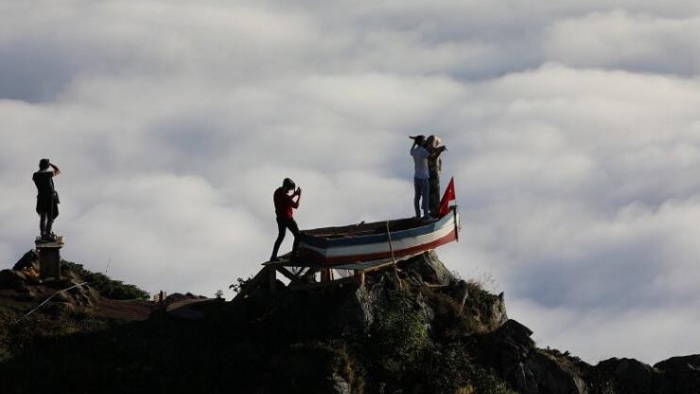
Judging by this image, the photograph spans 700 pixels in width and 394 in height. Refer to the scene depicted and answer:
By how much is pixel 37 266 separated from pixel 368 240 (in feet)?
39.0

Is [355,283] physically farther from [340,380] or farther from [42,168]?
[42,168]

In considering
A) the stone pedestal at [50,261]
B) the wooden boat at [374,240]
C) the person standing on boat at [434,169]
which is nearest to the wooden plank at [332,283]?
the wooden boat at [374,240]

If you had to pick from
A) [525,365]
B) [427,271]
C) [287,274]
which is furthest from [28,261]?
[525,365]

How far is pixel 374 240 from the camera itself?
4388 cm

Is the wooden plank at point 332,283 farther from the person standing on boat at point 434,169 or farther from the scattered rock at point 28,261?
the scattered rock at point 28,261

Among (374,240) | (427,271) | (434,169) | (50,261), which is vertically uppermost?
(434,169)

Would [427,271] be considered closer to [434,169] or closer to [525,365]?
[434,169]

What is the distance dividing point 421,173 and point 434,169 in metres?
0.97

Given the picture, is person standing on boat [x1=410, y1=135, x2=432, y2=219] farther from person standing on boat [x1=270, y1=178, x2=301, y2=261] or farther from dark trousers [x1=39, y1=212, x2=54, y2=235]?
dark trousers [x1=39, y1=212, x2=54, y2=235]

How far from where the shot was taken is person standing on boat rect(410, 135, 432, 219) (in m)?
45.1

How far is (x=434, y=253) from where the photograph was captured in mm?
46344

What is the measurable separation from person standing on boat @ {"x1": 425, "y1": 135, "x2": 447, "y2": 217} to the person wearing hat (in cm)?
1272

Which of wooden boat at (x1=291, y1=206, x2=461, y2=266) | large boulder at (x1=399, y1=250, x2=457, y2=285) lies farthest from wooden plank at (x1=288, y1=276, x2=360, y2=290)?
large boulder at (x1=399, y1=250, x2=457, y2=285)

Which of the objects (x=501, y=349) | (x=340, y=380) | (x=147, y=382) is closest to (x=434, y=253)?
(x=501, y=349)
